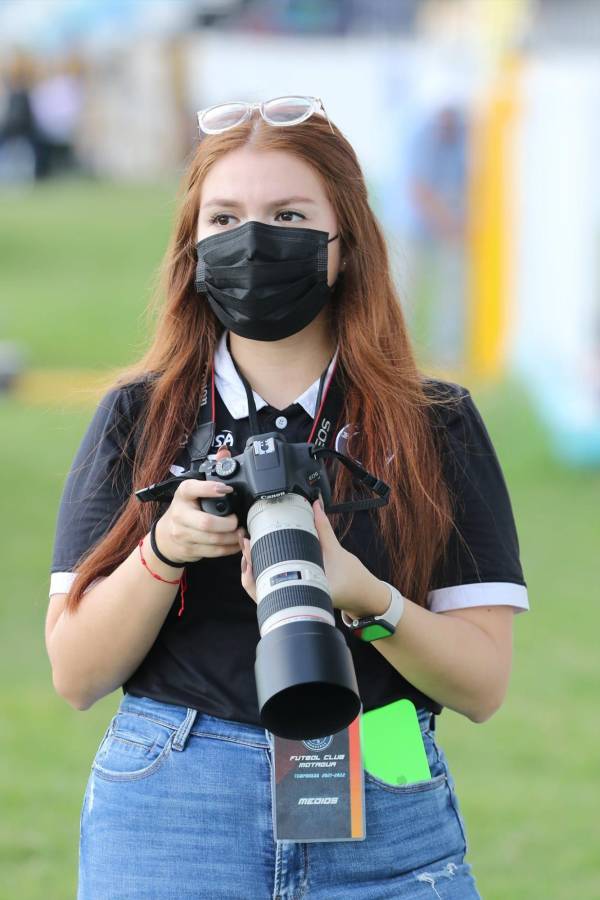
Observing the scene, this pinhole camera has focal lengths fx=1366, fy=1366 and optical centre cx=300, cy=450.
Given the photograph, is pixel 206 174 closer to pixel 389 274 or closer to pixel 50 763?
pixel 389 274

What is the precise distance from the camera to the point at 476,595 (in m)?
2.20

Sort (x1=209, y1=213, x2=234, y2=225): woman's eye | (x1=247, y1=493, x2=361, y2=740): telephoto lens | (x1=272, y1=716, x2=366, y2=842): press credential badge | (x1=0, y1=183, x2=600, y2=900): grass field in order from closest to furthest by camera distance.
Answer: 1. (x1=247, y1=493, x2=361, y2=740): telephoto lens
2. (x1=272, y1=716, x2=366, y2=842): press credential badge
3. (x1=209, y1=213, x2=234, y2=225): woman's eye
4. (x1=0, y1=183, x2=600, y2=900): grass field

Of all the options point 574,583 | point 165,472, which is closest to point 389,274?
point 165,472

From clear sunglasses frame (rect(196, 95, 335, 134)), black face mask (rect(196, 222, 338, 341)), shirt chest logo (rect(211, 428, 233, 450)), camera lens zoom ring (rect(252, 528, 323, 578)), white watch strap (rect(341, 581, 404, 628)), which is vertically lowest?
white watch strap (rect(341, 581, 404, 628))

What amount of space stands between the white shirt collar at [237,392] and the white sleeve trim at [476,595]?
0.36m

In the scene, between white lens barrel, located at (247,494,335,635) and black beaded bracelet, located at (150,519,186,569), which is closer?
white lens barrel, located at (247,494,335,635)

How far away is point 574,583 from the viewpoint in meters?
7.16

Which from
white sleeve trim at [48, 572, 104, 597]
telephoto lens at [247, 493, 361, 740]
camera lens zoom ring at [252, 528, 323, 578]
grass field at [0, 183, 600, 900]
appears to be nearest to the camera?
telephoto lens at [247, 493, 361, 740]

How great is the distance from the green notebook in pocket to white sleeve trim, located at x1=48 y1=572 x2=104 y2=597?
0.48 meters

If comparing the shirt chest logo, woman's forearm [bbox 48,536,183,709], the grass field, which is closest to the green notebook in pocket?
woman's forearm [bbox 48,536,183,709]

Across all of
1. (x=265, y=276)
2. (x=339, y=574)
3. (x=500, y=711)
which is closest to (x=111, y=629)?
(x=339, y=574)

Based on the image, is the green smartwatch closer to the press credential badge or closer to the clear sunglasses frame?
the press credential badge

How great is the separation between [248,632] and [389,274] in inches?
28.0

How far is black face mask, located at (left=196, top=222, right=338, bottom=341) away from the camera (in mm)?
2223
